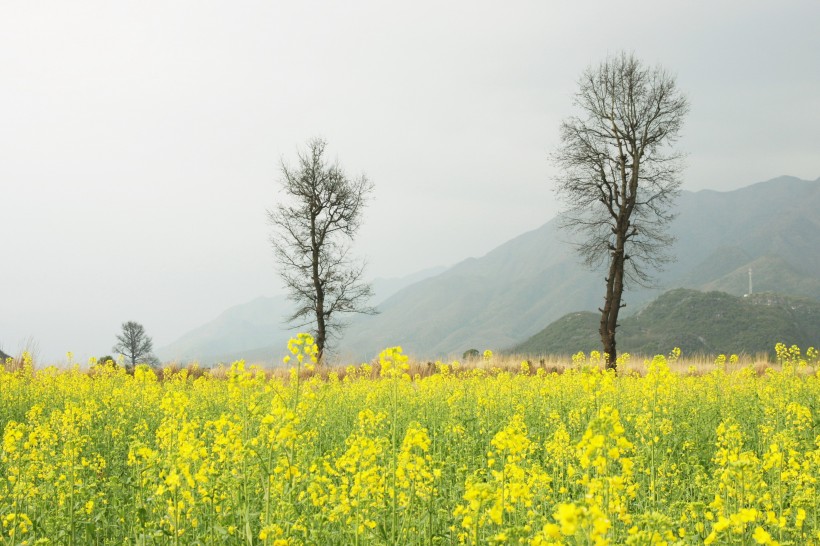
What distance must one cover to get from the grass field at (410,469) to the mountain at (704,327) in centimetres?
12908

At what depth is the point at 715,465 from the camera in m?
8.17

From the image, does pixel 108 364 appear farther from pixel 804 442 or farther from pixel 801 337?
pixel 801 337

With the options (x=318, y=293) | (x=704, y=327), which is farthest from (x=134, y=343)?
(x=704, y=327)

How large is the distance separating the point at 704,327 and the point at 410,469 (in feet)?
548

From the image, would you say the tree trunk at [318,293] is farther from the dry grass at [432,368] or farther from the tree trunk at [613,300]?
the tree trunk at [613,300]

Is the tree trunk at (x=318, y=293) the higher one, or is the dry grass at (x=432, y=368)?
the tree trunk at (x=318, y=293)

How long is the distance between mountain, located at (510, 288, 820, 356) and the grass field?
129 meters

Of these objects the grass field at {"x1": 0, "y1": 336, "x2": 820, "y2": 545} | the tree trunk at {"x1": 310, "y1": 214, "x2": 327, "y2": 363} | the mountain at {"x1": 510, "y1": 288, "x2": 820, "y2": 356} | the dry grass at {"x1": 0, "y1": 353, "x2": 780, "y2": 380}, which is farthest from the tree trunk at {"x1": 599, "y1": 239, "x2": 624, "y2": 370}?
the mountain at {"x1": 510, "y1": 288, "x2": 820, "y2": 356}

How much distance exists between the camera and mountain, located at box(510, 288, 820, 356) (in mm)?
141000

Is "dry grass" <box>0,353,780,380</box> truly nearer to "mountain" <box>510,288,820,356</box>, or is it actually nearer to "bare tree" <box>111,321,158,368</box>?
"bare tree" <box>111,321,158,368</box>

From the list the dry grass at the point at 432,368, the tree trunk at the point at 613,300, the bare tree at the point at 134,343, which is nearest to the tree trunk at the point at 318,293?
→ the dry grass at the point at 432,368

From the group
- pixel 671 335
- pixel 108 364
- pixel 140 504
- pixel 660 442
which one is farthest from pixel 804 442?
pixel 671 335

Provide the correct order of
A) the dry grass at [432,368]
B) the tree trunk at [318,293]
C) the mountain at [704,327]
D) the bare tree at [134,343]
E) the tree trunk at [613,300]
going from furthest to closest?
the mountain at [704,327]
the bare tree at [134,343]
the tree trunk at [318,293]
the tree trunk at [613,300]
the dry grass at [432,368]

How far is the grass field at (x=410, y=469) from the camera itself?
3646mm
